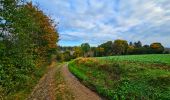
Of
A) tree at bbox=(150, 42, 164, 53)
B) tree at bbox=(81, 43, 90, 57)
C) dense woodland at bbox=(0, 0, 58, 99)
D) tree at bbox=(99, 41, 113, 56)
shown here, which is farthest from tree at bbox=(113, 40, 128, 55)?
dense woodland at bbox=(0, 0, 58, 99)

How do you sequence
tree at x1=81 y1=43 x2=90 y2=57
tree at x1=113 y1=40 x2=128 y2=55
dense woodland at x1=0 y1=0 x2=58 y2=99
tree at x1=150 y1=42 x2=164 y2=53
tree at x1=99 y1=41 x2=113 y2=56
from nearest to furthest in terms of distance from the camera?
dense woodland at x1=0 y1=0 x2=58 y2=99 → tree at x1=150 y1=42 x2=164 y2=53 → tree at x1=113 y1=40 x2=128 y2=55 → tree at x1=99 y1=41 x2=113 y2=56 → tree at x1=81 y1=43 x2=90 y2=57

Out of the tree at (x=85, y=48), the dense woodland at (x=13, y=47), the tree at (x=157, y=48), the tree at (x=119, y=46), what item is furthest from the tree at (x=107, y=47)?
the dense woodland at (x=13, y=47)

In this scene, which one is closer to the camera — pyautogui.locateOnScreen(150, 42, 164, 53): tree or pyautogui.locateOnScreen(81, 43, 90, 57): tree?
pyautogui.locateOnScreen(150, 42, 164, 53): tree

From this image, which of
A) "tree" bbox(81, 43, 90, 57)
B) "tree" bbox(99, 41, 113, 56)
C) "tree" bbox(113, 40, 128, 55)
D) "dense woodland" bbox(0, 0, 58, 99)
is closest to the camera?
"dense woodland" bbox(0, 0, 58, 99)

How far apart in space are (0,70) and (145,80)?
11.5m

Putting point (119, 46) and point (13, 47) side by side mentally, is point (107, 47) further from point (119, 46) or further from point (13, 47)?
point (13, 47)

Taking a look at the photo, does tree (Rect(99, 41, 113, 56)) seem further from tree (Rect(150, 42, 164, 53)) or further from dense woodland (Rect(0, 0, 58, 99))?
dense woodland (Rect(0, 0, 58, 99))

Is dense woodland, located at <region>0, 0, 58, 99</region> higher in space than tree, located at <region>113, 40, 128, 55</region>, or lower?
lower

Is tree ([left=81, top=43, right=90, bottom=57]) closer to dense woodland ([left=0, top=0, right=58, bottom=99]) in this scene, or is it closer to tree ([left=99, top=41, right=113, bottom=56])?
tree ([left=99, top=41, right=113, bottom=56])

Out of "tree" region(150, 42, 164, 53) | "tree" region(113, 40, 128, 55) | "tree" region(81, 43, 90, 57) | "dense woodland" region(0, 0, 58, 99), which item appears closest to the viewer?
"dense woodland" region(0, 0, 58, 99)

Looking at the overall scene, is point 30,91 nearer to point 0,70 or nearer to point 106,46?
point 0,70

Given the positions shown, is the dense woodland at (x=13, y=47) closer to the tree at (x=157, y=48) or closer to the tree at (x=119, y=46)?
the tree at (x=157, y=48)

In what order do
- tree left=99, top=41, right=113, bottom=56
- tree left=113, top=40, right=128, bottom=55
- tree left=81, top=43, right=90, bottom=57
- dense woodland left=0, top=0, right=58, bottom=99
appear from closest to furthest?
dense woodland left=0, top=0, right=58, bottom=99
tree left=113, top=40, right=128, bottom=55
tree left=99, top=41, right=113, bottom=56
tree left=81, top=43, right=90, bottom=57

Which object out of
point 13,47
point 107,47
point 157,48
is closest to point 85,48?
point 107,47
